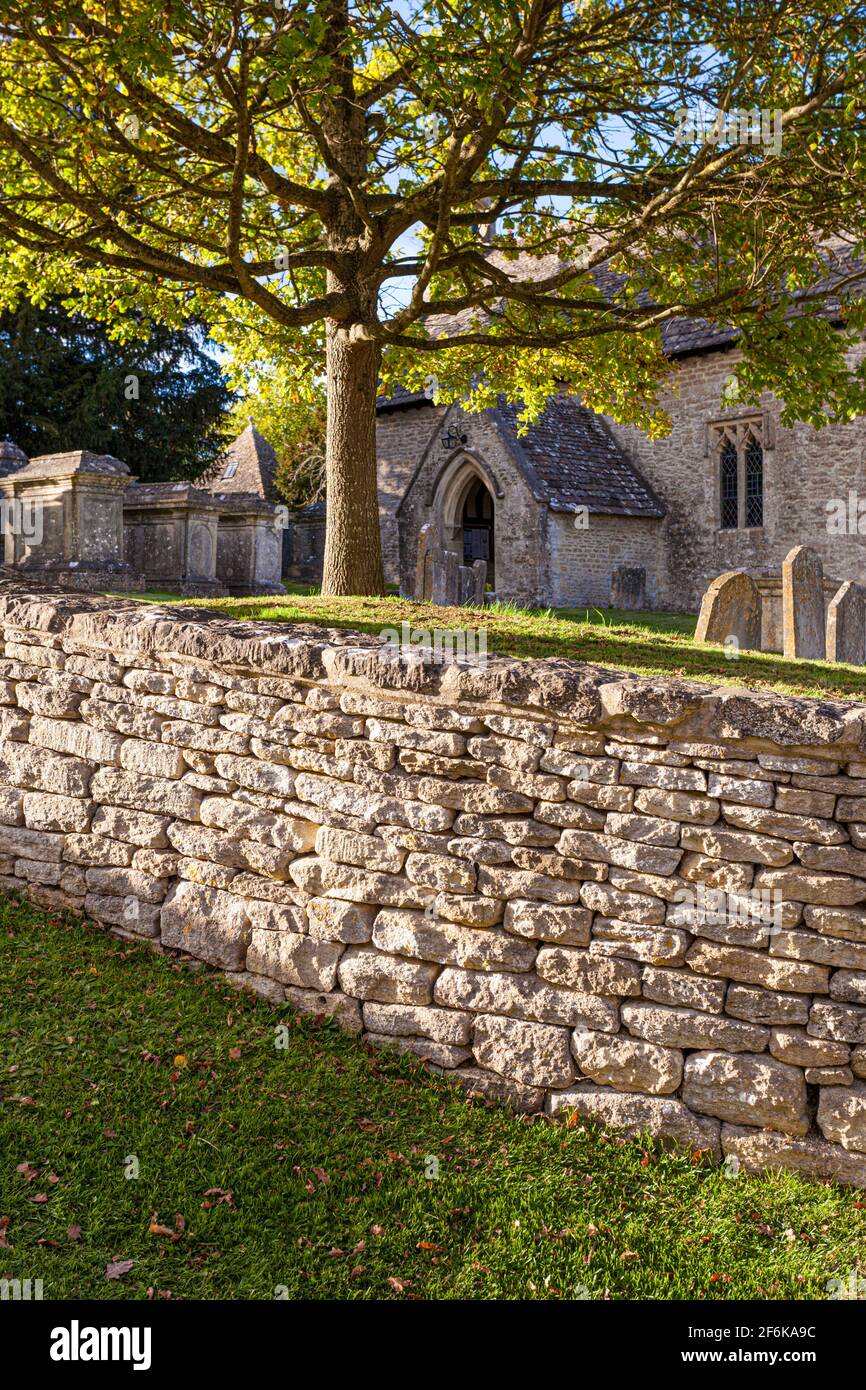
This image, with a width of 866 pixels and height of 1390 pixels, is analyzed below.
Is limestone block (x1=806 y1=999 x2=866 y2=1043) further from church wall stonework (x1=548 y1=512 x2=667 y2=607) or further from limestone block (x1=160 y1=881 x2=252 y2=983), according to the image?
church wall stonework (x1=548 y1=512 x2=667 y2=607)

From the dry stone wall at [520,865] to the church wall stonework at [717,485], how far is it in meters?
16.2

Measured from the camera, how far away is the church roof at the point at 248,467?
1283 inches

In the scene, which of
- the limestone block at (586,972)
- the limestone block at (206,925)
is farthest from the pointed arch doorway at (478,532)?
the limestone block at (586,972)

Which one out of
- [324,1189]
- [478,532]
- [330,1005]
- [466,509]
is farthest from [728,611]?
[466,509]

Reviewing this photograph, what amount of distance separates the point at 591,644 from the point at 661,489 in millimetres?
16746

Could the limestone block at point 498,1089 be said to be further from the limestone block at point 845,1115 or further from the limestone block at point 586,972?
the limestone block at point 845,1115

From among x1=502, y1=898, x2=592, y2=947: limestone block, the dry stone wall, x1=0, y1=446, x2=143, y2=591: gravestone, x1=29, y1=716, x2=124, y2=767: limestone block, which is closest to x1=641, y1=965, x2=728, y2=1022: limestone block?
the dry stone wall

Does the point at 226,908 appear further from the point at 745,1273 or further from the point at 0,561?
the point at 0,561

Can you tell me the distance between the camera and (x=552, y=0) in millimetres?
7895

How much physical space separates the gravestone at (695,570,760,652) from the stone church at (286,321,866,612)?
11.2 m

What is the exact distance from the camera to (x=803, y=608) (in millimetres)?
8695

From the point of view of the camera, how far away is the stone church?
794 inches
